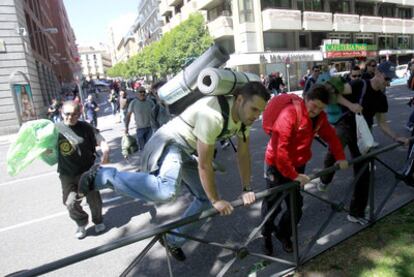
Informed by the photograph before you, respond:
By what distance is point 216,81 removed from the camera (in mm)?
2232

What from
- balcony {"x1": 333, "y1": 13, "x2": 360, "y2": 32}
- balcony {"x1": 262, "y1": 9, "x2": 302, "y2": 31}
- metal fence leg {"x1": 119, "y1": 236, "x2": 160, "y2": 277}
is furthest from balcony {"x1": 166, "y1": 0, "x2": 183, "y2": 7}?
metal fence leg {"x1": 119, "y1": 236, "x2": 160, "y2": 277}

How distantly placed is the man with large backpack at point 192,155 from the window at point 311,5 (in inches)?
1279

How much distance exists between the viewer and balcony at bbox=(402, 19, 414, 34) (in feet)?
139

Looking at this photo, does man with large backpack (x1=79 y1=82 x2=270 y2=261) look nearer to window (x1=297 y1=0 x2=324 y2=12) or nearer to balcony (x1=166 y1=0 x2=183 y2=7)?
window (x1=297 y1=0 x2=324 y2=12)

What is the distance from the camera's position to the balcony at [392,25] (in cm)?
3900

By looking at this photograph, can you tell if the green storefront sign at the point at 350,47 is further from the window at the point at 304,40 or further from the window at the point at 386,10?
the window at the point at 386,10

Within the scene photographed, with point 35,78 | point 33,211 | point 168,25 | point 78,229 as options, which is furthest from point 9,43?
point 168,25

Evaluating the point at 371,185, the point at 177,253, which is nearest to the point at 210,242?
the point at 177,253

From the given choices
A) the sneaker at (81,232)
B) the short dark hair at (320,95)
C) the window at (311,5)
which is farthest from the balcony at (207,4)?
the short dark hair at (320,95)

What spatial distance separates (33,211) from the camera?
17.2 feet

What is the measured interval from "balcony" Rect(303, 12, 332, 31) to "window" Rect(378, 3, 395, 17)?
44.8ft

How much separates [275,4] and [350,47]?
10570mm

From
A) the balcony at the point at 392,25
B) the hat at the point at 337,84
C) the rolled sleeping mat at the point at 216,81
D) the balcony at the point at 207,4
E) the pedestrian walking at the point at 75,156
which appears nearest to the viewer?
the rolled sleeping mat at the point at 216,81

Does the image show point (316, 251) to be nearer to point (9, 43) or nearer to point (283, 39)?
point (9, 43)
